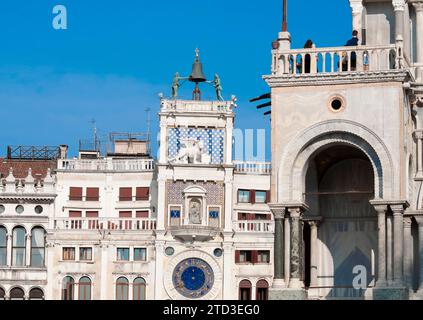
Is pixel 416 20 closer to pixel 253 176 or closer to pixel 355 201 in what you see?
pixel 355 201

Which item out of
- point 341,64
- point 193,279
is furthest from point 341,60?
point 193,279

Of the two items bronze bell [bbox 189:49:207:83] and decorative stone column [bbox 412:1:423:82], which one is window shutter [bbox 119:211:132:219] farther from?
decorative stone column [bbox 412:1:423:82]

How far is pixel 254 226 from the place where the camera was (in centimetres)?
7419

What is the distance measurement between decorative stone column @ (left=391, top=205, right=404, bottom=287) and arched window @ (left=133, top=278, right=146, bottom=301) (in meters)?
43.0

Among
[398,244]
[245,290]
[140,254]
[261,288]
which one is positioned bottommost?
[245,290]

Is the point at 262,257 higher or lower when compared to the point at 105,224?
lower

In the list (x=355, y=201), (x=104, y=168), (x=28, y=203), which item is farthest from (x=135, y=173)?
(x=355, y=201)

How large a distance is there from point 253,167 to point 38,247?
14.3 metres

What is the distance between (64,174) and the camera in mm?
76938

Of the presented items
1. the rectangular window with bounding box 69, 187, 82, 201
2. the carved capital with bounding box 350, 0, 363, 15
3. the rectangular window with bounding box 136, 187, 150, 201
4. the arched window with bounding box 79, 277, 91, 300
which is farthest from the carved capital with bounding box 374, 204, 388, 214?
the rectangular window with bounding box 69, 187, 82, 201

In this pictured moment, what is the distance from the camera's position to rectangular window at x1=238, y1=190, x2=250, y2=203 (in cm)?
7550

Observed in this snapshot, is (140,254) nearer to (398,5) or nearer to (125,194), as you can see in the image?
(125,194)

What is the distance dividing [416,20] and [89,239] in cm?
4161

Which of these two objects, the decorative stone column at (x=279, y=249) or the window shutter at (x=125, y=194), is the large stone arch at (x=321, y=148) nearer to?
the decorative stone column at (x=279, y=249)
